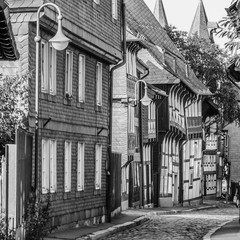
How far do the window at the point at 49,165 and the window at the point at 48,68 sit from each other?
134 centimetres

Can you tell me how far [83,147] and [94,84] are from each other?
8.12ft

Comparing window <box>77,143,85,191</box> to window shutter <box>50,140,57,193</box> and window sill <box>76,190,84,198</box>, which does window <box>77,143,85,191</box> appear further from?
window shutter <box>50,140,57,193</box>

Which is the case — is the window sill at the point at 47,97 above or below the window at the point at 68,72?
below

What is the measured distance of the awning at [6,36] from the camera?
15.5 meters

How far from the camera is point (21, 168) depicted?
2053 centimetres

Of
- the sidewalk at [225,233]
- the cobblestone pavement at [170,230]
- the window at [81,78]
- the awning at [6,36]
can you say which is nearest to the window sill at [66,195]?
the cobblestone pavement at [170,230]

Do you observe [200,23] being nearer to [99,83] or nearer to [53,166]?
[99,83]

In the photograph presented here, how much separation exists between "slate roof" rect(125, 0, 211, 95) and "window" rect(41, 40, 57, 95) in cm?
2722

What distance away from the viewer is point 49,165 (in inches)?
1105

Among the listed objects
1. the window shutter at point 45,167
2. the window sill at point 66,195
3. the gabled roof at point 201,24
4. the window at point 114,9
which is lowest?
the window sill at point 66,195

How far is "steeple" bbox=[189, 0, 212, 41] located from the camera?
12129 centimetres

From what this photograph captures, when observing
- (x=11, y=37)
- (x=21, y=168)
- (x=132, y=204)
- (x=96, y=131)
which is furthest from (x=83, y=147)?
(x=132, y=204)

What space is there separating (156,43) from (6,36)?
5072 cm

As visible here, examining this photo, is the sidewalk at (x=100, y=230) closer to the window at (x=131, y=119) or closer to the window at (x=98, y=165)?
the window at (x=98, y=165)
